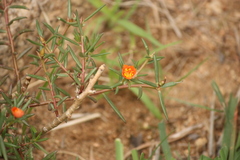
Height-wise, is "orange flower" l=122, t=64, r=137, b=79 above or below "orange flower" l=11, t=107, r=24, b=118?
above

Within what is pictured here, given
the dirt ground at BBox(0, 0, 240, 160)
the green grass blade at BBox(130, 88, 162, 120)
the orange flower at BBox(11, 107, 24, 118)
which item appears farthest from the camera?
the green grass blade at BBox(130, 88, 162, 120)

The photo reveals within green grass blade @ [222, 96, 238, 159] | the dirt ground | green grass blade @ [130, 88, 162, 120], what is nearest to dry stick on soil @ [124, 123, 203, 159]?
the dirt ground

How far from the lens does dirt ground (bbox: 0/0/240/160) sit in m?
2.10

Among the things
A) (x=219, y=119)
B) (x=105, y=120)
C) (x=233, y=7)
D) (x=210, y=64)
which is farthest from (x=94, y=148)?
(x=233, y=7)

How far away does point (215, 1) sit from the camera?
2941mm

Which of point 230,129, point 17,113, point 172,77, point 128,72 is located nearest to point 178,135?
point 230,129

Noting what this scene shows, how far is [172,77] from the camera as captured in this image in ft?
8.57

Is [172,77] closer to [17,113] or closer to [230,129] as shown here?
[230,129]

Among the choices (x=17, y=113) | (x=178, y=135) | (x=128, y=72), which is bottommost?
(x=178, y=135)

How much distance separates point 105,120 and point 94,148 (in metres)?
0.28

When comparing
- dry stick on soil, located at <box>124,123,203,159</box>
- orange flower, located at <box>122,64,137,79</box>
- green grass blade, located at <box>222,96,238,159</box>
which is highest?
orange flower, located at <box>122,64,137,79</box>

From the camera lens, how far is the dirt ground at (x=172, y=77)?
210cm

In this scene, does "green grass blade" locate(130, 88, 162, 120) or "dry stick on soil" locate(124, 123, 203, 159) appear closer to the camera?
"dry stick on soil" locate(124, 123, 203, 159)

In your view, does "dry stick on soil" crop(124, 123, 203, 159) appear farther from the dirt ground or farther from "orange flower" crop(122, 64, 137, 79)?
"orange flower" crop(122, 64, 137, 79)
